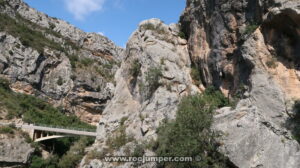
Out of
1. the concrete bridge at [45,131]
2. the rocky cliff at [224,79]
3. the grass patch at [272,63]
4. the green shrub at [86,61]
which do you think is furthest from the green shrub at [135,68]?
the green shrub at [86,61]

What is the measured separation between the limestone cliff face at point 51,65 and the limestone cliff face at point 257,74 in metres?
27.9

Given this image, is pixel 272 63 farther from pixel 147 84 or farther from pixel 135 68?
pixel 135 68

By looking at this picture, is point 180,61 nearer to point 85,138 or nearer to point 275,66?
point 275,66

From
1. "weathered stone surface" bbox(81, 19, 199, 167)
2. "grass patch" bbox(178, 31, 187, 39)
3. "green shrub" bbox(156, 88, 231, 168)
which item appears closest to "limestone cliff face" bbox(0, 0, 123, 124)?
"weathered stone surface" bbox(81, 19, 199, 167)

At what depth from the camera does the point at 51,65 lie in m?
55.4

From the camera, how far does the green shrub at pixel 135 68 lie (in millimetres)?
29944

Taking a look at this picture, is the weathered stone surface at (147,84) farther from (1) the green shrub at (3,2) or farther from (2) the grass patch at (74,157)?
(1) the green shrub at (3,2)

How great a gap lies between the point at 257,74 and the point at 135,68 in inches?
534

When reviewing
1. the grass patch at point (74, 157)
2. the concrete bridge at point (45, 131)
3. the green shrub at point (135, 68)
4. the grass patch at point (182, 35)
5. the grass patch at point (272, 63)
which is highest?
the grass patch at point (182, 35)

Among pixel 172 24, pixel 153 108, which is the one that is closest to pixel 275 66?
pixel 153 108

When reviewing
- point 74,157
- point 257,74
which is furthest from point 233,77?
point 74,157

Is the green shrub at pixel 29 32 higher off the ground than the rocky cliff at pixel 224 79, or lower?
higher

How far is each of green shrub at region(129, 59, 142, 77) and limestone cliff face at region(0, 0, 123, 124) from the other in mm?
18361

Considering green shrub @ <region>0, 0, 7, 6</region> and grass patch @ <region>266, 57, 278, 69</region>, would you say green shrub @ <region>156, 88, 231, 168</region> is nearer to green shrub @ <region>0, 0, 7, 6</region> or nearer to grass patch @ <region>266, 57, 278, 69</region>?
grass patch @ <region>266, 57, 278, 69</region>
